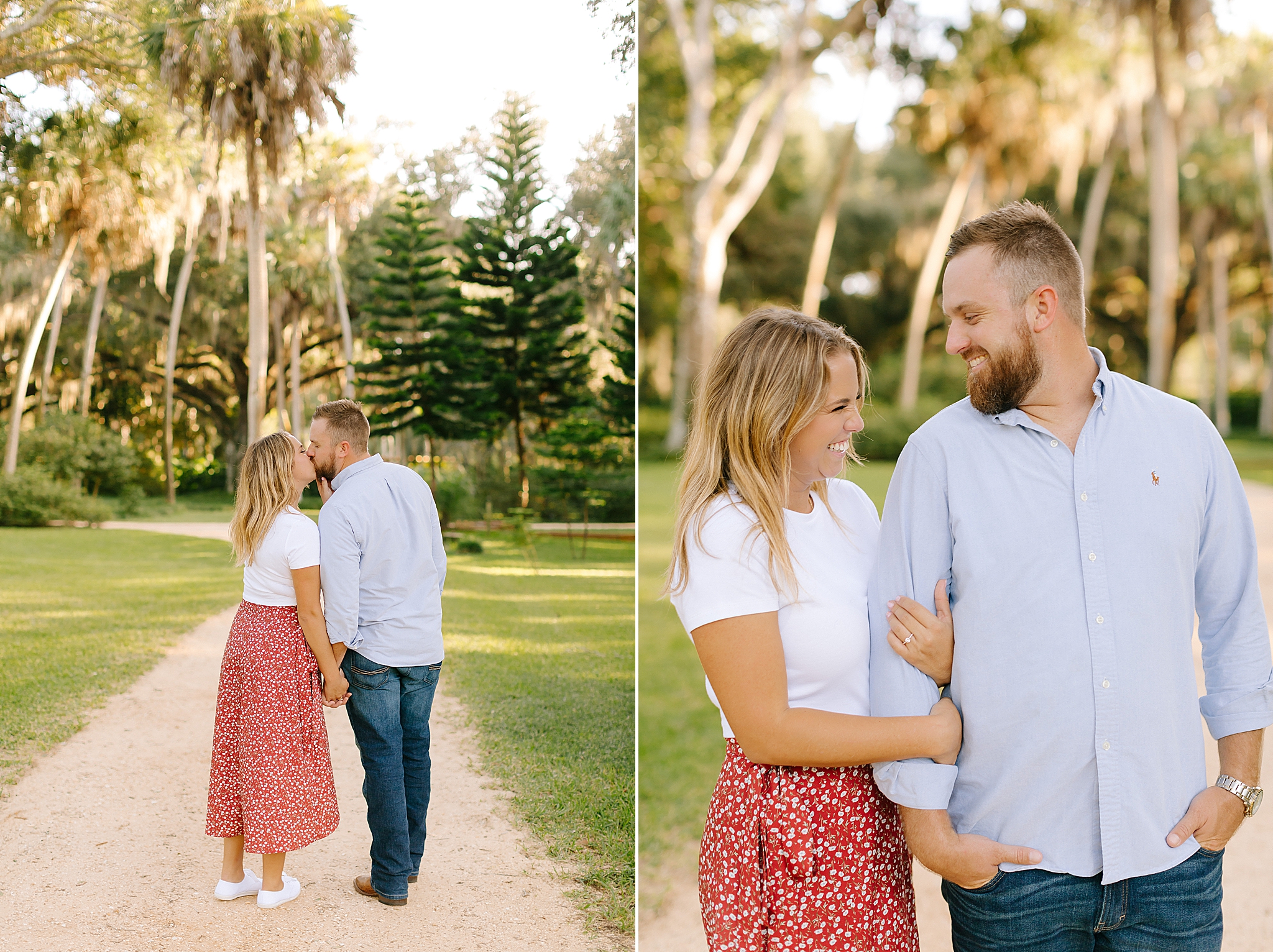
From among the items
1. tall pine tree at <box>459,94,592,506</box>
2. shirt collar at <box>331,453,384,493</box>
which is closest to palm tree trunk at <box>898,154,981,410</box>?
tall pine tree at <box>459,94,592,506</box>

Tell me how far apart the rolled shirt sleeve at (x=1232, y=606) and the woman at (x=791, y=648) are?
0.62 m

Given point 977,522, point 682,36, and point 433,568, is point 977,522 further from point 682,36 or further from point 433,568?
point 682,36

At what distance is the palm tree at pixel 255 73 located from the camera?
3.52 metres

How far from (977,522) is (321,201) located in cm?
294

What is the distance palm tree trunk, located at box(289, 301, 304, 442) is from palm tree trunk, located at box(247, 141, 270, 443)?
0.09 meters

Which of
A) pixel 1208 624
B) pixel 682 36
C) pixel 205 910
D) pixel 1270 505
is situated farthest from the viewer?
pixel 682 36

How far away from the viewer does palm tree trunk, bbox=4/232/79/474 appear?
3.62 meters

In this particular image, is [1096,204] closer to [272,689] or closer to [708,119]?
[708,119]

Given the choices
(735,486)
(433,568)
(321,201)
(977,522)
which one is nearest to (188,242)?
(321,201)

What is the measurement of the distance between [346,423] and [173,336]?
783 millimetres

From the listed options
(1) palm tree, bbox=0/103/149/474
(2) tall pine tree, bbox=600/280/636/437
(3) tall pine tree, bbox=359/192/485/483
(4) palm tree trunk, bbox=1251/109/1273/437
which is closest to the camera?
(1) palm tree, bbox=0/103/149/474

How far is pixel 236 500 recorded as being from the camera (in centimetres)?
338

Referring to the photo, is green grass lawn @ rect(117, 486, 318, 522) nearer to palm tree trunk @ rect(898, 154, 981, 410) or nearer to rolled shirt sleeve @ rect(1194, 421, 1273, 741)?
rolled shirt sleeve @ rect(1194, 421, 1273, 741)

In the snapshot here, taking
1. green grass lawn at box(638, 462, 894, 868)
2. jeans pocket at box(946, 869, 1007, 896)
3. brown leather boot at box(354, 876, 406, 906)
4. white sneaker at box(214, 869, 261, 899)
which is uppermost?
jeans pocket at box(946, 869, 1007, 896)
